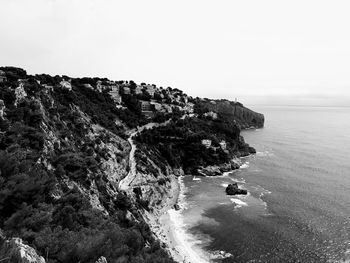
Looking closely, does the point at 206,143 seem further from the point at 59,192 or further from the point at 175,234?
the point at 59,192

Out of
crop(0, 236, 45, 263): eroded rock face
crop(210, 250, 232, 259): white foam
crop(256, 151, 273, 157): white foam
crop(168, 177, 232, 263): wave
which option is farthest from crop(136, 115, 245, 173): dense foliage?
Result: crop(0, 236, 45, 263): eroded rock face

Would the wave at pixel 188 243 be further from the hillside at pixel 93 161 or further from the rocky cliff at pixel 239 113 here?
the rocky cliff at pixel 239 113

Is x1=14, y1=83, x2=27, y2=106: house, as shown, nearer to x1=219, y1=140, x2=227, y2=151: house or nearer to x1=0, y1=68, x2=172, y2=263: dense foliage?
x1=0, y1=68, x2=172, y2=263: dense foliage

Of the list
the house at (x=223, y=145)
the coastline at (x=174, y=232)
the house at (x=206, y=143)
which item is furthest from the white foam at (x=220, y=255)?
the house at (x=223, y=145)

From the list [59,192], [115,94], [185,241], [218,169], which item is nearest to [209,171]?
[218,169]

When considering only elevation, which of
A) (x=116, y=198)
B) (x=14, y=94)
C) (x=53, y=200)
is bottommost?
(x=116, y=198)

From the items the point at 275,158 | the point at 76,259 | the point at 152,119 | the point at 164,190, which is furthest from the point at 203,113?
the point at 76,259

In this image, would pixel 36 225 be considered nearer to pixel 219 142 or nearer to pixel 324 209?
pixel 324 209
